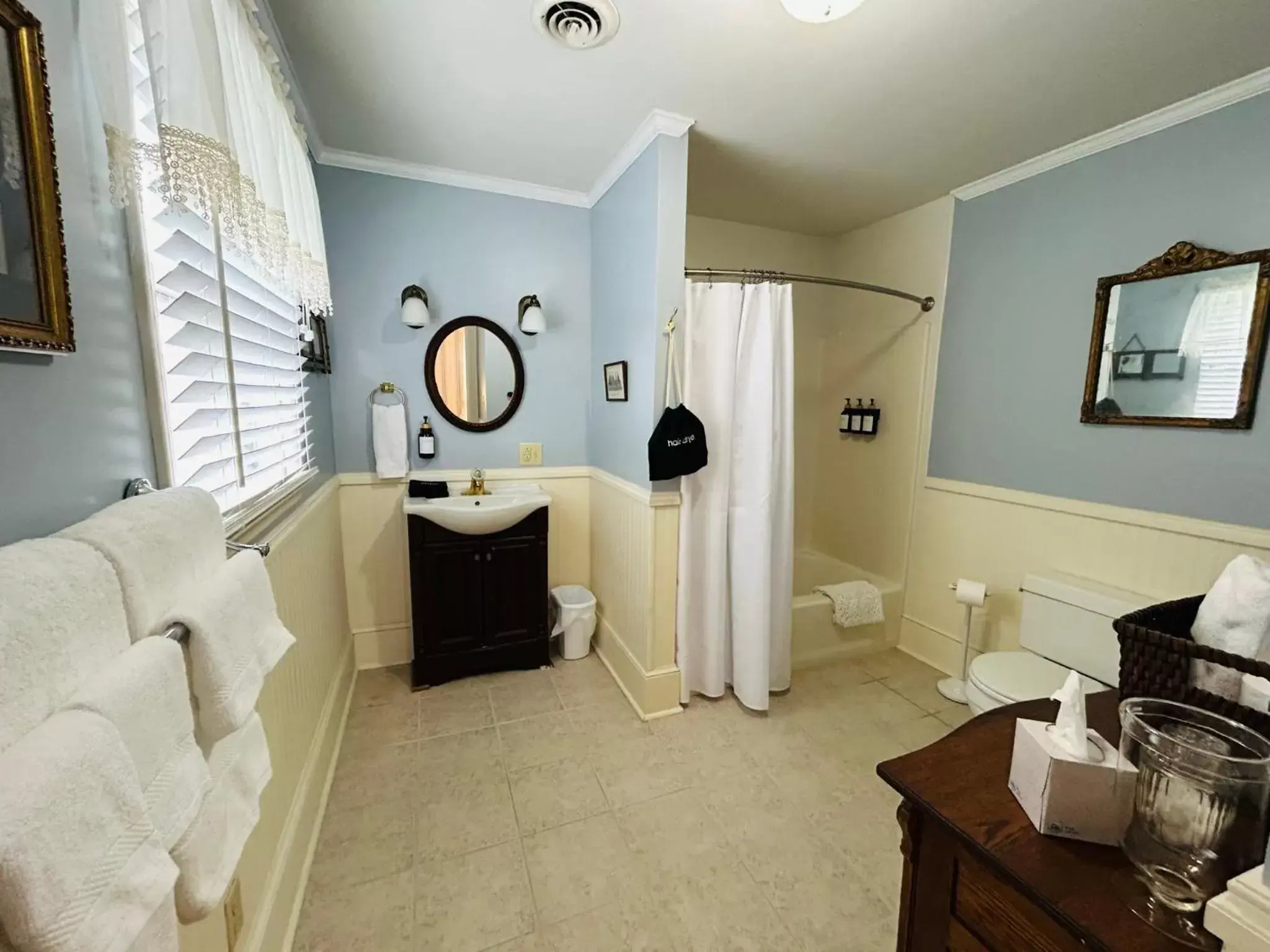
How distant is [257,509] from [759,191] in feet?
8.48

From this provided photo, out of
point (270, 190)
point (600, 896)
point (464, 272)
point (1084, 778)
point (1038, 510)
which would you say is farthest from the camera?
point (464, 272)

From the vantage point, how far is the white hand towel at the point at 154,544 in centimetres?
58

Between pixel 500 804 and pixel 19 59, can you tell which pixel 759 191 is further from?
pixel 500 804

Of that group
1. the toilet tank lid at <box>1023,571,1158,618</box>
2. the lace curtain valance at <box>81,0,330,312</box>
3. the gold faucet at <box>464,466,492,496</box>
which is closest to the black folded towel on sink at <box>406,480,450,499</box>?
the gold faucet at <box>464,466,492,496</box>

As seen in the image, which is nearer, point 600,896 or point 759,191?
point 600,896

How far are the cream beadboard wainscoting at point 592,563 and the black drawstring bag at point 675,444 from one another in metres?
0.18

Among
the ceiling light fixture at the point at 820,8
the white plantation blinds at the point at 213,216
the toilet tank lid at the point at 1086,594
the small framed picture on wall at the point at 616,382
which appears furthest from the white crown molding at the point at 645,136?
the toilet tank lid at the point at 1086,594

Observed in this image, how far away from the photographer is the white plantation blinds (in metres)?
0.72

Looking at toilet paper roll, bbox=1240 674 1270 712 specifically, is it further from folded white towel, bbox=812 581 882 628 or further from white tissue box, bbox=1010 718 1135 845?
folded white towel, bbox=812 581 882 628

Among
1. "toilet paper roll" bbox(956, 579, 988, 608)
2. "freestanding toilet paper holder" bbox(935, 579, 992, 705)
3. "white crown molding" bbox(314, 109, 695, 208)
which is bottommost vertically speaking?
"freestanding toilet paper holder" bbox(935, 579, 992, 705)

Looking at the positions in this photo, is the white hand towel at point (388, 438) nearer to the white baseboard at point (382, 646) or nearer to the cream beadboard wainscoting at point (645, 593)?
the white baseboard at point (382, 646)

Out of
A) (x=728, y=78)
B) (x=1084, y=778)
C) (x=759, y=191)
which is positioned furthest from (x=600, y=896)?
(x=759, y=191)

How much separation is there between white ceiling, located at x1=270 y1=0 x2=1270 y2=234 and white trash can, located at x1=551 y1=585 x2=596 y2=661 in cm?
219

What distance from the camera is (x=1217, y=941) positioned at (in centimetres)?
55
